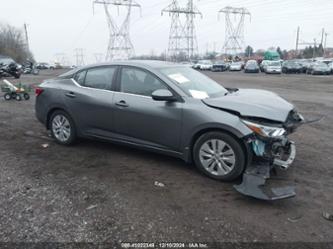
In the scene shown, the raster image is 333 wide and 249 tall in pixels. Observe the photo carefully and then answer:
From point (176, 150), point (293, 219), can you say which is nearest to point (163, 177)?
point (176, 150)

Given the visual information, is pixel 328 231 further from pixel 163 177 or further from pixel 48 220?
pixel 48 220

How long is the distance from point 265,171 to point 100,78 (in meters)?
3.04

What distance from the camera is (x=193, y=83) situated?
186 inches

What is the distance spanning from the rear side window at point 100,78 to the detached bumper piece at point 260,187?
2611mm

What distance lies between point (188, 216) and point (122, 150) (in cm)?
242

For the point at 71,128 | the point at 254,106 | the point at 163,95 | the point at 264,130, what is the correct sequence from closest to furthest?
the point at 264,130, the point at 254,106, the point at 163,95, the point at 71,128

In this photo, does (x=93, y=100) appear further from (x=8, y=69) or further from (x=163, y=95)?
(x=8, y=69)

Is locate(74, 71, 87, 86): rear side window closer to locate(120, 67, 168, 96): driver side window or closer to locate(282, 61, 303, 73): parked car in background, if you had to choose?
locate(120, 67, 168, 96): driver side window

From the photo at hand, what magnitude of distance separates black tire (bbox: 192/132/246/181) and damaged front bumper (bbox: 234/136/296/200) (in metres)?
0.13

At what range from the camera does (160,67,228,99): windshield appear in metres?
4.45

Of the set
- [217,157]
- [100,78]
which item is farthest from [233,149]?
[100,78]

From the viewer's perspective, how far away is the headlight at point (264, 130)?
3.77m

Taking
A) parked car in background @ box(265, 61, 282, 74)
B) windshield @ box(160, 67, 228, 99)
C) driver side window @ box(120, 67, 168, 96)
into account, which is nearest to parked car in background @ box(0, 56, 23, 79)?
driver side window @ box(120, 67, 168, 96)

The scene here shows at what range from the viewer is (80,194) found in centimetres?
373
